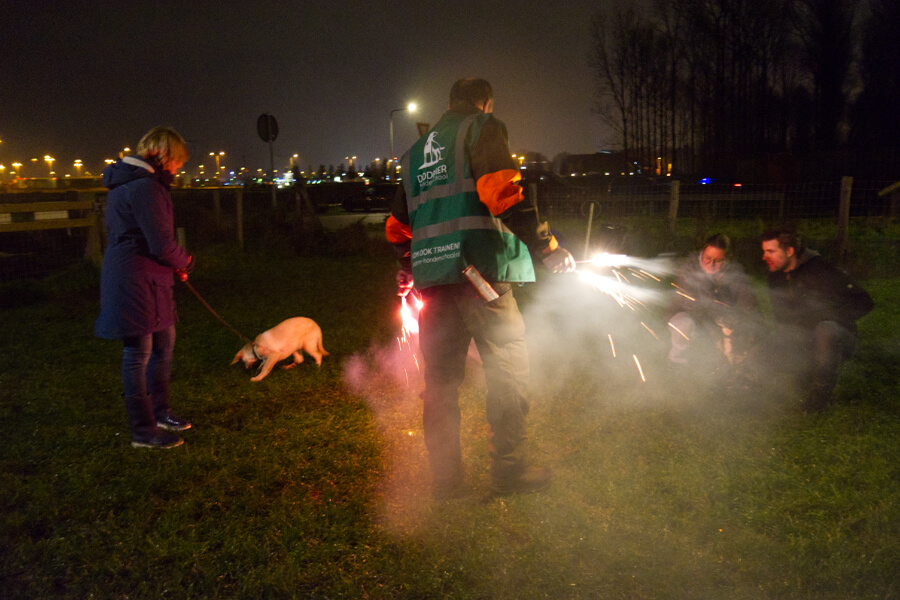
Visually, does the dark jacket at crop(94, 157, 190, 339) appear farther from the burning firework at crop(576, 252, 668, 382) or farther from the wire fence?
the wire fence

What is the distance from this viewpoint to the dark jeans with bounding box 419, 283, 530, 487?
127 inches

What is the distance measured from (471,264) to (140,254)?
216 centimetres

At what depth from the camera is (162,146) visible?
3.88 meters

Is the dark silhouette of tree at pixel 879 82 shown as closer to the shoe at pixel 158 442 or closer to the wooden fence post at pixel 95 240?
the wooden fence post at pixel 95 240

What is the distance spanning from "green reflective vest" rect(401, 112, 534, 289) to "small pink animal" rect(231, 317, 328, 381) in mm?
2738

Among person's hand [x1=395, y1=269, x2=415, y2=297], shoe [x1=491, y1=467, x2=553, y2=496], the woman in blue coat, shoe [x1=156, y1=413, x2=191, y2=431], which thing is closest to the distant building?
person's hand [x1=395, y1=269, x2=415, y2=297]

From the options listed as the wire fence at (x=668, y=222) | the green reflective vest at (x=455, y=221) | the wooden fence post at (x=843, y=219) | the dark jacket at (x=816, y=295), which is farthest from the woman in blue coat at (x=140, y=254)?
the wooden fence post at (x=843, y=219)

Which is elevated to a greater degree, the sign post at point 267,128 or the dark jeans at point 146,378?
the sign post at point 267,128

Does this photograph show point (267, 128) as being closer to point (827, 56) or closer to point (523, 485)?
point (523, 485)

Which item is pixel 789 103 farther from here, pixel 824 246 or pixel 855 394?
pixel 855 394

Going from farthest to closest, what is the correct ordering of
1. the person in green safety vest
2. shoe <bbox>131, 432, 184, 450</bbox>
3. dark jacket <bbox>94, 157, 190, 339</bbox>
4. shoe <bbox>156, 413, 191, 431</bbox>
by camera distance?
shoe <bbox>156, 413, 191, 431</bbox>
shoe <bbox>131, 432, 184, 450</bbox>
dark jacket <bbox>94, 157, 190, 339</bbox>
the person in green safety vest

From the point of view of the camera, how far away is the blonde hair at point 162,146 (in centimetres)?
384

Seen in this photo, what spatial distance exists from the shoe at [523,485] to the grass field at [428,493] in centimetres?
5

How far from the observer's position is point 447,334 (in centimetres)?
331
